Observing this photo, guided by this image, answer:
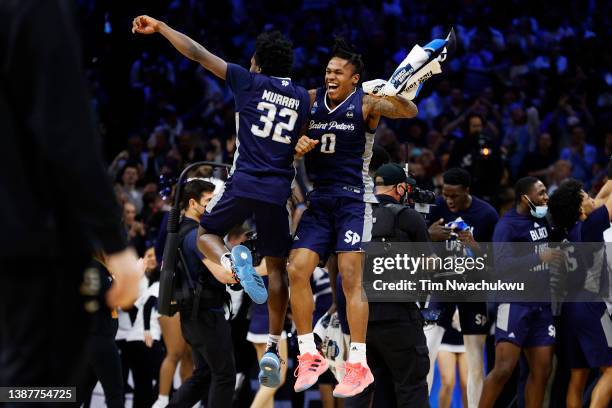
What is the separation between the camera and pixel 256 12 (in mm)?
19406

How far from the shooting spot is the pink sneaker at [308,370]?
7236 mm

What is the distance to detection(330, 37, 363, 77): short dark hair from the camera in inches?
292

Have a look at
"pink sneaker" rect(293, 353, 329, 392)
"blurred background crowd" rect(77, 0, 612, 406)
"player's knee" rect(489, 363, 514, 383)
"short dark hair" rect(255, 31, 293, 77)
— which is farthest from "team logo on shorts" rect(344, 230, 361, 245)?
"blurred background crowd" rect(77, 0, 612, 406)

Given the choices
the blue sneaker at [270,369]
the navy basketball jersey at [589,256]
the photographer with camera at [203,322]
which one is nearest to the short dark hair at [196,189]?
the photographer with camera at [203,322]

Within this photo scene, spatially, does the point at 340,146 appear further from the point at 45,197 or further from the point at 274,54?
the point at 45,197

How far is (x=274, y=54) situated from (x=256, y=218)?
123cm

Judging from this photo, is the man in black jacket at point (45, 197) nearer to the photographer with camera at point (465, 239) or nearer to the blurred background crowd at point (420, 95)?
the photographer with camera at point (465, 239)

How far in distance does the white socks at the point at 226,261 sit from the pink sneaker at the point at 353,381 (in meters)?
1.16

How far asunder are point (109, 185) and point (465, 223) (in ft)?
22.6

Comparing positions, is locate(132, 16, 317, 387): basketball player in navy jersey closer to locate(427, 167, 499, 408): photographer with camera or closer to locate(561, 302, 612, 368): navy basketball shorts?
locate(427, 167, 499, 408): photographer with camera

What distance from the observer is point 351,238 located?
23.9ft

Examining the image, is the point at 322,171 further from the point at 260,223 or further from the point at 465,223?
the point at 465,223

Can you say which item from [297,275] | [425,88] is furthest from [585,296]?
[425,88]

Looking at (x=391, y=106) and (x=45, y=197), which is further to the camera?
(x=391, y=106)
